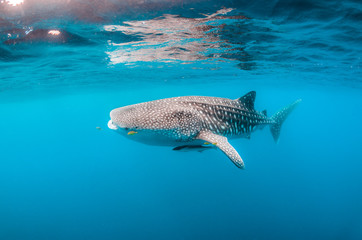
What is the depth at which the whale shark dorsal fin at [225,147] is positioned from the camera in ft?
9.91

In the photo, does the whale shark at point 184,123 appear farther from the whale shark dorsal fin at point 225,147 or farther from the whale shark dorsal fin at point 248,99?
the whale shark dorsal fin at point 248,99

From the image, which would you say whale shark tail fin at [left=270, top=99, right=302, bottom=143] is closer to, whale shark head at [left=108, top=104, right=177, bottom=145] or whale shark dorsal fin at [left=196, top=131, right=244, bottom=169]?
whale shark dorsal fin at [left=196, top=131, right=244, bottom=169]

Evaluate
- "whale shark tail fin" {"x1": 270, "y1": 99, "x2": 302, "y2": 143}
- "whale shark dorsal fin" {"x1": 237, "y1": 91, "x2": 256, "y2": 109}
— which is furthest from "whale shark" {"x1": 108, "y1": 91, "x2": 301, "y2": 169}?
"whale shark tail fin" {"x1": 270, "y1": 99, "x2": 302, "y2": 143}

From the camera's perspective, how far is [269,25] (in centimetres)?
806

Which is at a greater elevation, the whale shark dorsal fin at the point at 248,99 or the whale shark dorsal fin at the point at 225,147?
the whale shark dorsal fin at the point at 248,99

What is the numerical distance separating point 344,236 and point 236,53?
21.0 metres

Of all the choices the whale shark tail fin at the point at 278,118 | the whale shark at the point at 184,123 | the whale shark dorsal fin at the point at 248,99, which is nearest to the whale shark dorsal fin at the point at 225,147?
the whale shark at the point at 184,123

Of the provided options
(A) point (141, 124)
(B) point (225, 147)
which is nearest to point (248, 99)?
(B) point (225, 147)

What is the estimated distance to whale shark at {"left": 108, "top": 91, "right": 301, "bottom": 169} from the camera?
327 centimetres

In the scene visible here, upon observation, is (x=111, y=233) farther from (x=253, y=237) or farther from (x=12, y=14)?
(x=12, y=14)

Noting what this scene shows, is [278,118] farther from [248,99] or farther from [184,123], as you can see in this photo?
[184,123]

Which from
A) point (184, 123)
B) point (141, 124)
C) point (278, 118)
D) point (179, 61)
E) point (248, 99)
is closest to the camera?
point (141, 124)

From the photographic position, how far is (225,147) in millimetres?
3322

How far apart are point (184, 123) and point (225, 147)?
0.82 metres
